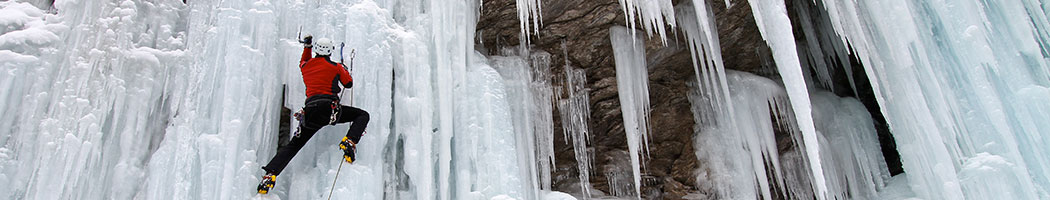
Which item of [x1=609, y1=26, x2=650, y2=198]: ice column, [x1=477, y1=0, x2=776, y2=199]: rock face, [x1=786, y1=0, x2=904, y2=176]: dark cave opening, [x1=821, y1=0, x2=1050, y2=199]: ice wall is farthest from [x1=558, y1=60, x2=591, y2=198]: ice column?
[x1=821, y1=0, x2=1050, y2=199]: ice wall

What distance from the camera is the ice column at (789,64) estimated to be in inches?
201

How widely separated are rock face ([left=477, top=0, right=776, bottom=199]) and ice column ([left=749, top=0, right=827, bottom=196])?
111 centimetres

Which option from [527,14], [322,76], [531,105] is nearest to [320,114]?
[322,76]

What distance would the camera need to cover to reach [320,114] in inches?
167

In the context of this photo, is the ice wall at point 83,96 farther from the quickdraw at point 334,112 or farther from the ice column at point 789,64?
the ice column at point 789,64

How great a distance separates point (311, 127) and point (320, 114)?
0.10m

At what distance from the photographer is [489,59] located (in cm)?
664

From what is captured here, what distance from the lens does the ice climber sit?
163 inches

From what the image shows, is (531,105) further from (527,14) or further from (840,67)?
(840,67)

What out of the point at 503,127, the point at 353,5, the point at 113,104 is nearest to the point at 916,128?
the point at 503,127

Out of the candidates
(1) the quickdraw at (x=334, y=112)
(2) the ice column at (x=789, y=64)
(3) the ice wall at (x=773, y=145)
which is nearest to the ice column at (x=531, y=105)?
(3) the ice wall at (x=773, y=145)

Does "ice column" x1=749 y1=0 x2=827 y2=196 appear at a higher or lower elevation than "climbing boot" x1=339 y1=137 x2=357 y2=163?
higher

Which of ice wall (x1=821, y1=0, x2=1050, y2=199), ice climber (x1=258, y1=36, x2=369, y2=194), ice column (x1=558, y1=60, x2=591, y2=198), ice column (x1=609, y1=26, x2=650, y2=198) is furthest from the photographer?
ice column (x1=558, y1=60, x2=591, y2=198)

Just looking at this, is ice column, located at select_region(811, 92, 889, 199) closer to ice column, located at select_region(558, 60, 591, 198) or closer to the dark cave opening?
the dark cave opening
